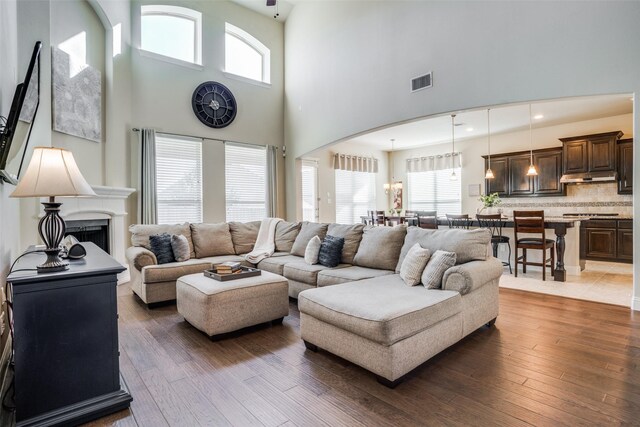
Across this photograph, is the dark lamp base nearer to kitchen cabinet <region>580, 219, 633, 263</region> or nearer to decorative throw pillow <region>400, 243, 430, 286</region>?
decorative throw pillow <region>400, 243, 430, 286</region>

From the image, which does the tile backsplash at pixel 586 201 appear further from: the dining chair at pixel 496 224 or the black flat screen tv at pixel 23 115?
the black flat screen tv at pixel 23 115

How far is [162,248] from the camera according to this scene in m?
4.08

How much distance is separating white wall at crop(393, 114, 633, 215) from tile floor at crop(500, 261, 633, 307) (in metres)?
1.89

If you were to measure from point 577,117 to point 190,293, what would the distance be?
7747mm

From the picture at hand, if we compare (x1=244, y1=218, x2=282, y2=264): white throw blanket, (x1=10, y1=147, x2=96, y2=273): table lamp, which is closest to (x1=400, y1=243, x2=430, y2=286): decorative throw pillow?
(x1=244, y1=218, x2=282, y2=264): white throw blanket

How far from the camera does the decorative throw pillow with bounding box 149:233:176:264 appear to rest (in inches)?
159

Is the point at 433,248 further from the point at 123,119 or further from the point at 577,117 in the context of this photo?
the point at 577,117

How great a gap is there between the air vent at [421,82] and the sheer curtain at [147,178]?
167 inches

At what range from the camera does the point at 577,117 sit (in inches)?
259

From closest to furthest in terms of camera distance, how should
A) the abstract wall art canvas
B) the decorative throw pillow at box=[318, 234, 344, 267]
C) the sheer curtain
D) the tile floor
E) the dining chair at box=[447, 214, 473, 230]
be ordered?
the decorative throw pillow at box=[318, 234, 344, 267], the tile floor, the abstract wall art canvas, the sheer curtain, the dining chair at box=[447, 214, 473, 230]

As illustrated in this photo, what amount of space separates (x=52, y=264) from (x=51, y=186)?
428 millimetres

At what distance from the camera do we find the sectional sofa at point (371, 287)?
6.72 ft

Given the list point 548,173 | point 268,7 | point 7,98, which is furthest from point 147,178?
point 548,173

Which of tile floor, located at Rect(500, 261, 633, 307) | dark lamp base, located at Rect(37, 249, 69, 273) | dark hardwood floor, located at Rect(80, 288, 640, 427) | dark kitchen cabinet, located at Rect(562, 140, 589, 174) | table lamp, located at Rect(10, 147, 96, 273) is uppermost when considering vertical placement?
dark kitchen cabinet, located at Rect(562, 140, 589, 174)
